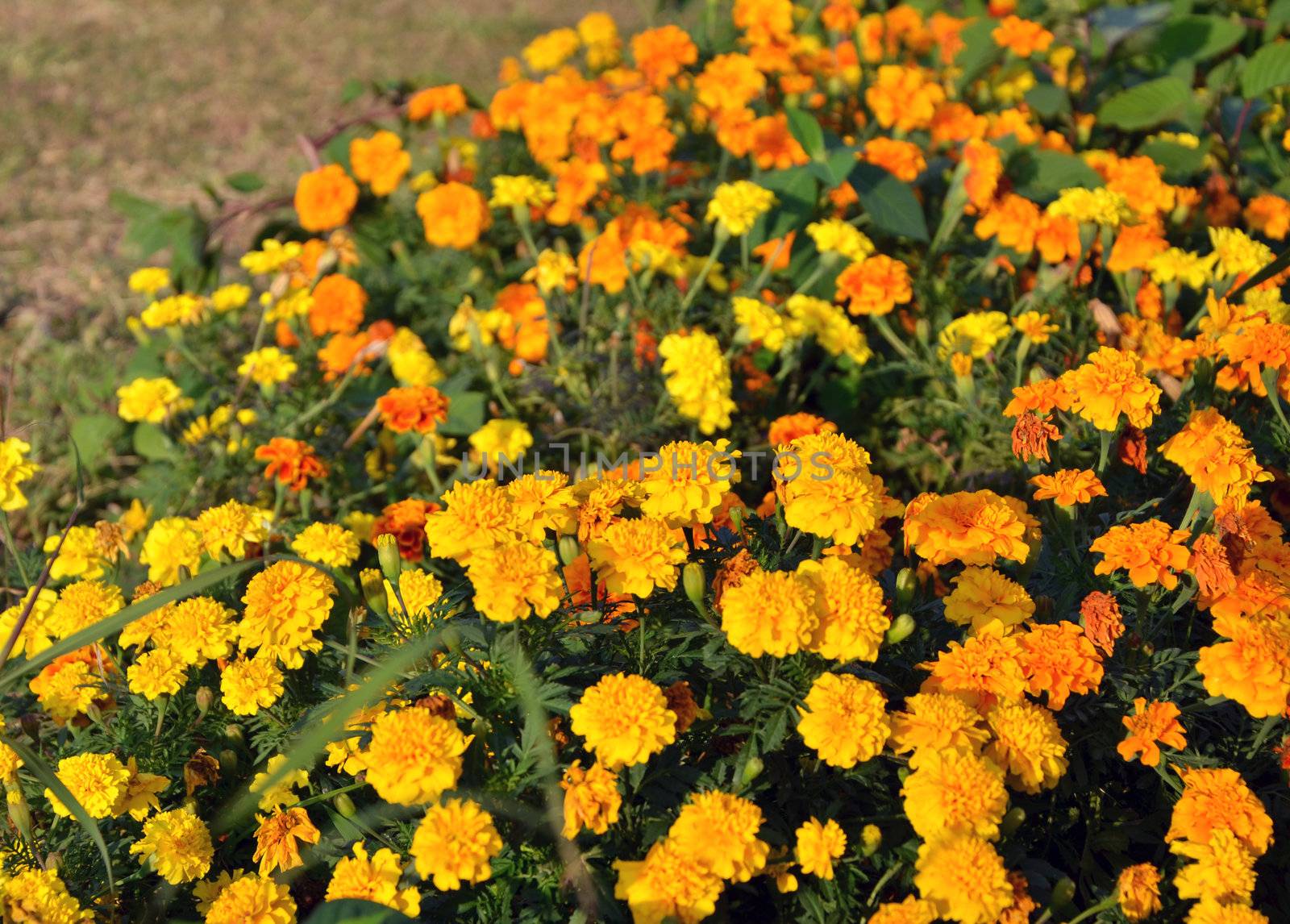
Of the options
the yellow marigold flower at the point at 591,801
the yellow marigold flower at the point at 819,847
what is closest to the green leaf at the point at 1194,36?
the yellow marigold flower at the point at 819,847

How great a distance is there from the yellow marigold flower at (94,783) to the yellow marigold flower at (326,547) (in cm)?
43

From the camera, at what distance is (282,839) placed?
1436 millimetres

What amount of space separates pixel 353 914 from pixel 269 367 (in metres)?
1.63

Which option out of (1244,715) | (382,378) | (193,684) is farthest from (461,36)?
(1244,715)

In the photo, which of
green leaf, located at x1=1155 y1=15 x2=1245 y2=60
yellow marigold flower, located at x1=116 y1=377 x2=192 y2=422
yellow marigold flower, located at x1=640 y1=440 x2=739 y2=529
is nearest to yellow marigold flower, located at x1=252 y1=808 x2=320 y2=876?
yellow marigold flower, located at x1=640 y1=440 x2=739 y2=529

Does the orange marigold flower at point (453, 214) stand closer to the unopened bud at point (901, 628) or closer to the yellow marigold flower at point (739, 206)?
the yellow marigold flower at point (739, 206)

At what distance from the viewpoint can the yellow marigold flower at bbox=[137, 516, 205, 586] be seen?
1.90m

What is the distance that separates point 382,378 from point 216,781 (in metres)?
1.41

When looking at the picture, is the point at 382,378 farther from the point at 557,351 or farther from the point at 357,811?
the point at 357,811

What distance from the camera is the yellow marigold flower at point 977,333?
2.32m

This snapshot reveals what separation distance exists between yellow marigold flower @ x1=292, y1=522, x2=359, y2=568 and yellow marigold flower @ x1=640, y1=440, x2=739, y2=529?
0.55 m

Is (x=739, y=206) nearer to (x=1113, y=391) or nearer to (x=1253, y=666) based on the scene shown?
(x=1113, y=391)

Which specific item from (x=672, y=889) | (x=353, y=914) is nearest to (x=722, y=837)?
(x=672, y=889)

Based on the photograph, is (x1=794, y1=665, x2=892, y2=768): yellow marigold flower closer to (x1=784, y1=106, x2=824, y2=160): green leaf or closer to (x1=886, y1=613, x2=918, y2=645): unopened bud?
(x1=886, y1=613, x2=918, y2=645): unopened bud
